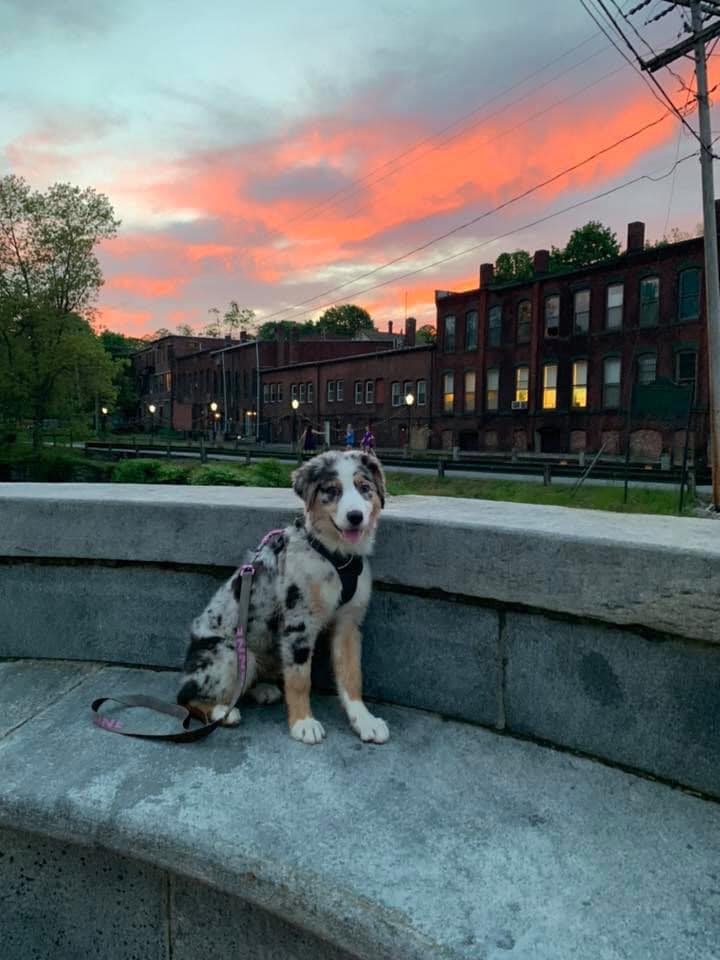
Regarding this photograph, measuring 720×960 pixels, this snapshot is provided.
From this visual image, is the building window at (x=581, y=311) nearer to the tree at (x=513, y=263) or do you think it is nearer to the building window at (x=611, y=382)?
the building window at (x=611, y=382)

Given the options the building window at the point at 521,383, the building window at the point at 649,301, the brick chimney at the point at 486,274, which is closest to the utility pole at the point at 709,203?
the building window at the point at 649,301

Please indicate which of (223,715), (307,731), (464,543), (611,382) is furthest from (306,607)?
(611,382)

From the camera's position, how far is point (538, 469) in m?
25.9

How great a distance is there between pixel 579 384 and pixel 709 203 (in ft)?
78.6

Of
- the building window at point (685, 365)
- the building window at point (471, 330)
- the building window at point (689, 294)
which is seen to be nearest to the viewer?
the building window at point (689, 294)

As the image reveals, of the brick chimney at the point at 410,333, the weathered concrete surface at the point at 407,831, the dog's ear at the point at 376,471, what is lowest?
the weathered concrete surface at the point at 407,831

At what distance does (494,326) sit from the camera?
46000mm

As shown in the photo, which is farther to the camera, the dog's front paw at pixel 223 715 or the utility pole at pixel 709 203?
the utility pole at pixel 709 203

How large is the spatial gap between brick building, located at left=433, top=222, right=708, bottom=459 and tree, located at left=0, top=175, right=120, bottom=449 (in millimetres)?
24904

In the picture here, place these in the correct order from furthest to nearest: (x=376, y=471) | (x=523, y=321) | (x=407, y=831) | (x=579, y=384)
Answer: (x=523, y=321), (x=579, y=384), (x=376, y=471), (x=407, y=831)

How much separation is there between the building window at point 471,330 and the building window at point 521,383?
173 inches

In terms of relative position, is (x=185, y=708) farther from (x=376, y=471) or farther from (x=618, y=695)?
(x=618, y=695)

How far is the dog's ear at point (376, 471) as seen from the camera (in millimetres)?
3121

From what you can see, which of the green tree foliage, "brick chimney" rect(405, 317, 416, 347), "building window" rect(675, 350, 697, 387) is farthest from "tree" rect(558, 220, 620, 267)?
"building window" rect(675, 350, 697, 387)
